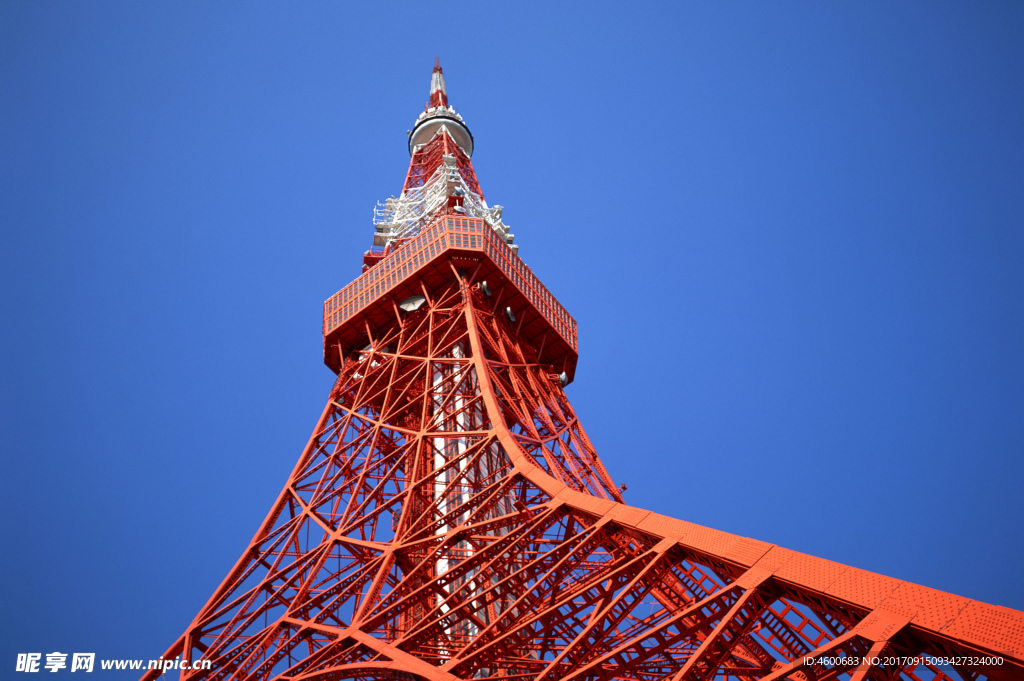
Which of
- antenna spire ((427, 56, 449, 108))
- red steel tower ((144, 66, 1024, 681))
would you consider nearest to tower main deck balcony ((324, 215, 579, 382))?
red steel tower ((144, 66, 1024, 681))

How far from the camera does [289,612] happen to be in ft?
62.1

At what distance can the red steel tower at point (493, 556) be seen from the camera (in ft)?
35.1

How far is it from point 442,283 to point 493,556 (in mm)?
13449

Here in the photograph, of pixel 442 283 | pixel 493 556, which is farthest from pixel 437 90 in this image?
pixel 493 556

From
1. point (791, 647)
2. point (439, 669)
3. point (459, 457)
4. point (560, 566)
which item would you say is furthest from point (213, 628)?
point (791, 647)

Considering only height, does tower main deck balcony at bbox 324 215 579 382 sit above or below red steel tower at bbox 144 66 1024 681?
above

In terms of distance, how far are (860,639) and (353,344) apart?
73.0 ft

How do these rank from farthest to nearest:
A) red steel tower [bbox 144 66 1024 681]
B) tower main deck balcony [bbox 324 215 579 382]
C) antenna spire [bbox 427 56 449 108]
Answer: antenna spire [bbox 427 56 449 108]
tower main deck balcony [bbox 324 215 579 382]
red steel tower [bbox 144 66 1024 681]

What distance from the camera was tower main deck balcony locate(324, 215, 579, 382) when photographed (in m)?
28.8

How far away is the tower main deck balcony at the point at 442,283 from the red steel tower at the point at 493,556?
0.07 metres

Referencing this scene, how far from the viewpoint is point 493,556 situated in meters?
17.0

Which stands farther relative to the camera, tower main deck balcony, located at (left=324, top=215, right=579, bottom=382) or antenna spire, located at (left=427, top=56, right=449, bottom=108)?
antenna spire, located at (left=427, top=56, right=449, bottom=108)

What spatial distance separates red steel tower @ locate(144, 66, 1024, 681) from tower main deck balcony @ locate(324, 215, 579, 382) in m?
0.07

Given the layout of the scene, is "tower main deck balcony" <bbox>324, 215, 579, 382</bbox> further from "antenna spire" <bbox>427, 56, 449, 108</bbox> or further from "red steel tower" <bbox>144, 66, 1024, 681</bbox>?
"antenna spire" <bbox>427, 56, 449, 108</bbox>
